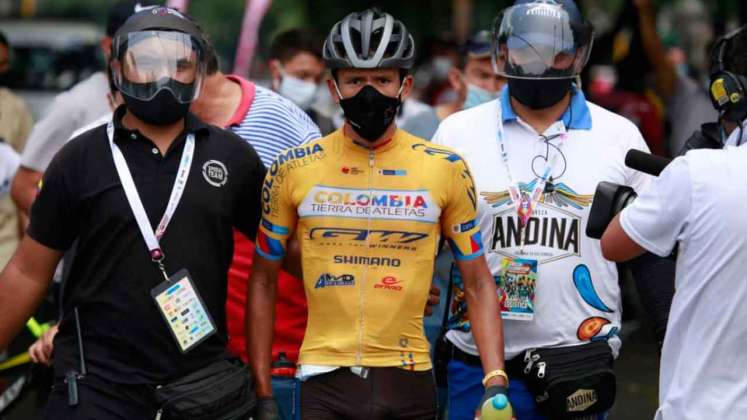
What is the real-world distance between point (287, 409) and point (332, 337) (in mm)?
1245

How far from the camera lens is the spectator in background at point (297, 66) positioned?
8.45 meters

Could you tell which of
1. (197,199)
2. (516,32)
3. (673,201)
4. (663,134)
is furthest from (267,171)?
(663,134)

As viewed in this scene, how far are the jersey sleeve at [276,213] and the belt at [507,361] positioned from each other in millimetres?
880

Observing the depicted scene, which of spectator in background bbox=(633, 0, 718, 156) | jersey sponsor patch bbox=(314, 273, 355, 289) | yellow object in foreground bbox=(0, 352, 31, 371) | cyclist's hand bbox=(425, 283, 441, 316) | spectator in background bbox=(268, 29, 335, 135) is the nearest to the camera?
jersey sponsor patch bbox=(314, 273, 355, 289)

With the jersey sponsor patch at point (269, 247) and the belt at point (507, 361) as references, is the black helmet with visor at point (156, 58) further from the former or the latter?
the belt at point (507, 361)

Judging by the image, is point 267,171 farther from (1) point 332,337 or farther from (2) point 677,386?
(2) point 677,386

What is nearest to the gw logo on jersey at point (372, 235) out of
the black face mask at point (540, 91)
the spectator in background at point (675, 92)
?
the black face mask at point (540, 91)

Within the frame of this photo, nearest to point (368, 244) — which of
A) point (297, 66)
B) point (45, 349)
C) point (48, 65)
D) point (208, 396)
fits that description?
point (208, 396)

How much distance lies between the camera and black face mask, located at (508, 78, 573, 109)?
17.7ft

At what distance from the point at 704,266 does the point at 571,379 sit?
1038mm

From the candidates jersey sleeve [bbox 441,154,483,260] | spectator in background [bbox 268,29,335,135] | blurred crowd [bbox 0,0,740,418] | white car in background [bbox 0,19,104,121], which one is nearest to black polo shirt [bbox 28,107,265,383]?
blurred crowd [bbox 0,0,740,418]

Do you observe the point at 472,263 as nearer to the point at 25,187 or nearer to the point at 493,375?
the point at 493,375

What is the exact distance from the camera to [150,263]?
4707 mm

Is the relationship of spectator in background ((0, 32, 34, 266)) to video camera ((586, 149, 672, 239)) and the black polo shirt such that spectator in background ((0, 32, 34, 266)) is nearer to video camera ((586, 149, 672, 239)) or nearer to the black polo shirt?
the black polo shirt
